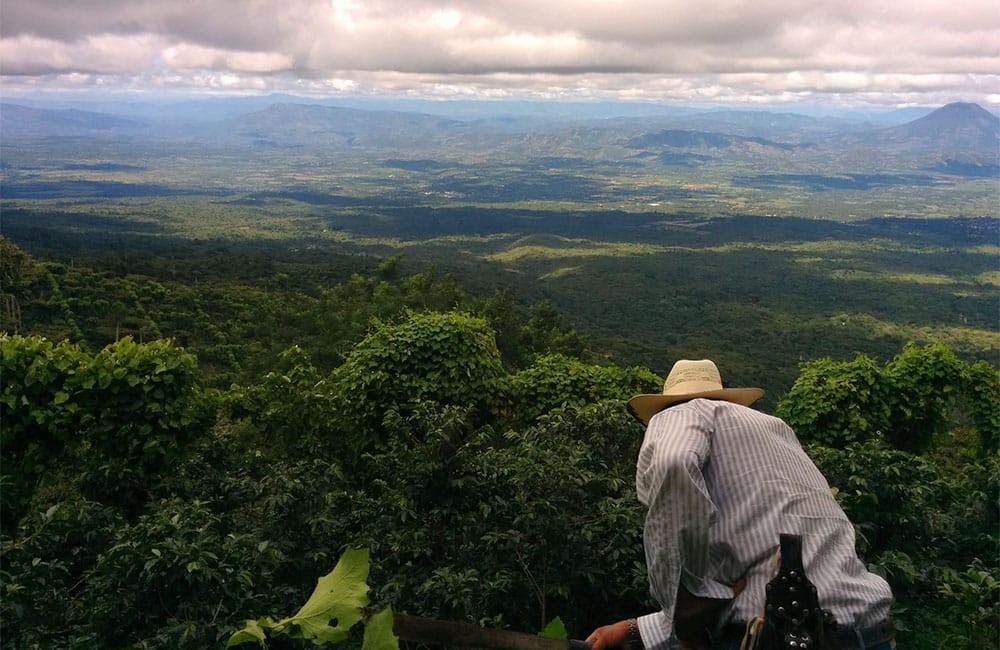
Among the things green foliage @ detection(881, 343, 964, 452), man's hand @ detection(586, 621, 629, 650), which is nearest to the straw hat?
man's hand @ detection(586, 621, 629, 650)

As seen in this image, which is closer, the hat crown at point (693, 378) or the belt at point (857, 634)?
the belt at point (857, 634)

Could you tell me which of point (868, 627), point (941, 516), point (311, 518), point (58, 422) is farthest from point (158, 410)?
point (941, 516)

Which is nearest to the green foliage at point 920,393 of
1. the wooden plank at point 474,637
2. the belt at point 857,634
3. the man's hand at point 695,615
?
the belt at point 857,634

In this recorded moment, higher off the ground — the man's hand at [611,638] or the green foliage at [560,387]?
the man's hand at [611,638]

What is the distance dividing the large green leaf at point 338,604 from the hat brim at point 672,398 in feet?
3.37

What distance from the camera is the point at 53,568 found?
10.2 feet

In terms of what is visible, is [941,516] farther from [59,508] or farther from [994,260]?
[994,260]

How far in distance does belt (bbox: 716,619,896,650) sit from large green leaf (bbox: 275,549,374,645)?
3.46 feet

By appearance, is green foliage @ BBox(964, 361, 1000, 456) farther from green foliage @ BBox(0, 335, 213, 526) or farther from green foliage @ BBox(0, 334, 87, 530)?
green foliage @ BBox(0, 334, 87, 530)

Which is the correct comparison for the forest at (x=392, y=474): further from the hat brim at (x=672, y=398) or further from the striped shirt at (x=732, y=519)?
the hat brim at (x=672, y=398)

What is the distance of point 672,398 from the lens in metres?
2.29

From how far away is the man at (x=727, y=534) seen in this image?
6.27 feet

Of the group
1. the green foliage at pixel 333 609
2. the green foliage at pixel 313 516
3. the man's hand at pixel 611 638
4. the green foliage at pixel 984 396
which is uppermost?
the green foliage at pixel 333 609

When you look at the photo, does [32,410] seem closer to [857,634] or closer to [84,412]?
[84,412]
